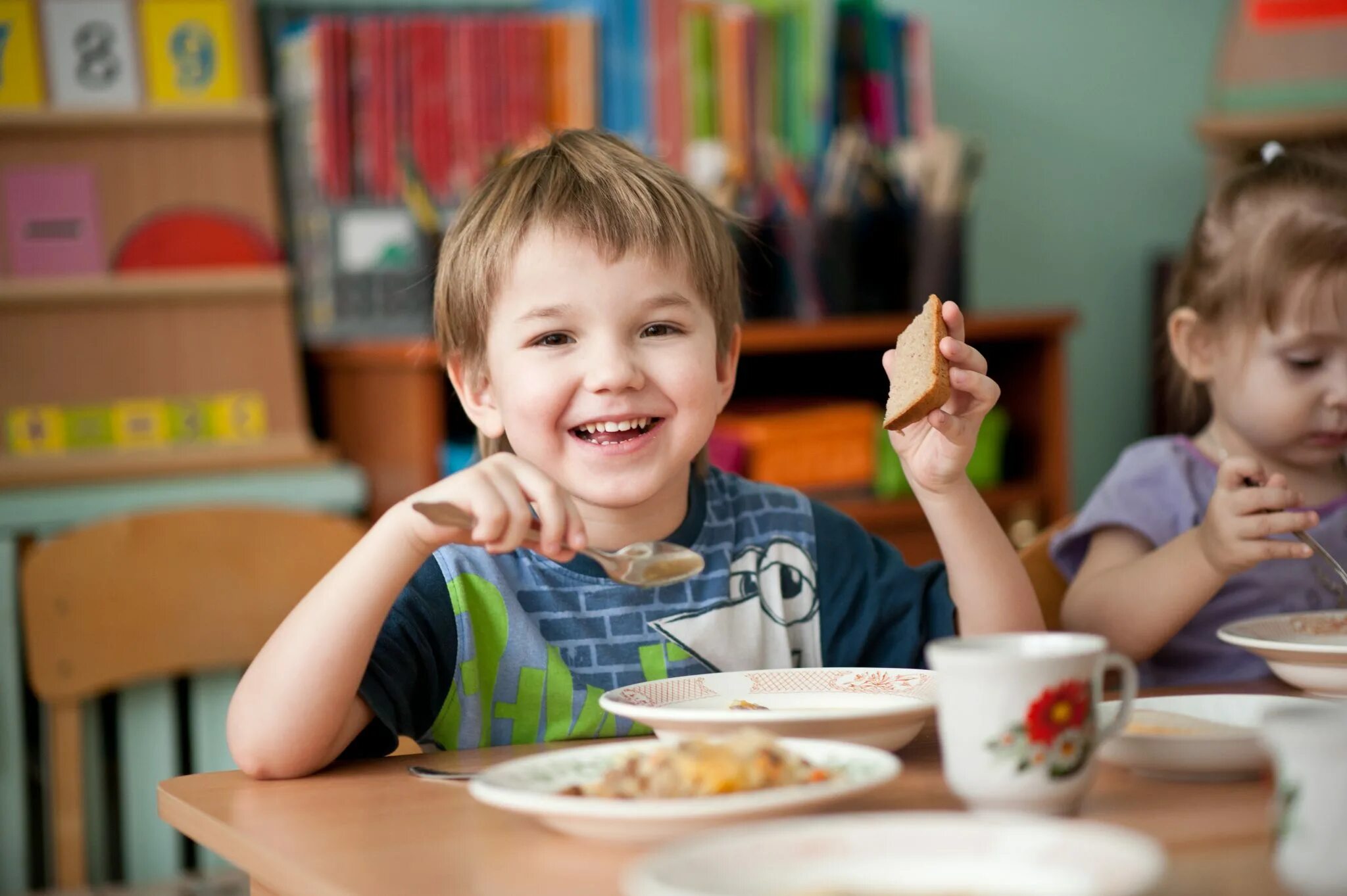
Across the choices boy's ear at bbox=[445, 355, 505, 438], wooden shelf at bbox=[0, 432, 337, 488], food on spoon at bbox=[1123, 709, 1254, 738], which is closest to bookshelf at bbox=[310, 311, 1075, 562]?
wooden shelf at bbox=[0, 432, 337, 488]

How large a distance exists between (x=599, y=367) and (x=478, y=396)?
6.5 inches

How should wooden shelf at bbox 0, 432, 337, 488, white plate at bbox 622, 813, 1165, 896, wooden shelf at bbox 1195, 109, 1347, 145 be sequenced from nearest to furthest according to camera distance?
white plate at bbox 622, 813, 1165, 896 < wooden shelf at bbox 0, 432, 337, 488 < wooden shelf at bbox 1195, 109, 1347, 145

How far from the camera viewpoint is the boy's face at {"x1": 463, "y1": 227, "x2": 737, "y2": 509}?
1.09 meters

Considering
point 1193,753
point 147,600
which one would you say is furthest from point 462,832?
point 147,600

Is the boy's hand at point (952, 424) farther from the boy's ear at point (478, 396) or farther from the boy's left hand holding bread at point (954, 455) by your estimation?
the boy's ear at point (478, 396)

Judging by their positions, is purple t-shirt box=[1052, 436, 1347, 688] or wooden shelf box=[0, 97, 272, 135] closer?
purple t-shirt box=[1052, 436, 1347, 688]

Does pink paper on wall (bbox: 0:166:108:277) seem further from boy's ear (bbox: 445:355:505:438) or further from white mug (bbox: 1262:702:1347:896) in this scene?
white mug (bbox: 1262:702:1347:896)

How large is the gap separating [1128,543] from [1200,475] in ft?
0.34

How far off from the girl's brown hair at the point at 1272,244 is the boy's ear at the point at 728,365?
45 centimetres

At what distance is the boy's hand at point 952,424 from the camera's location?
97 cm

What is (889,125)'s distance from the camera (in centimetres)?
274

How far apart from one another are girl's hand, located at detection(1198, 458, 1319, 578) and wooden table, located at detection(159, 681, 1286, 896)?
0.97 ft

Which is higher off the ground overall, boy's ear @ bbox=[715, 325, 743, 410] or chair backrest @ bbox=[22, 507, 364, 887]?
boy's ear @ bbox=[715, 325, 743, 410]

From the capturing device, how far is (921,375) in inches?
38.4
